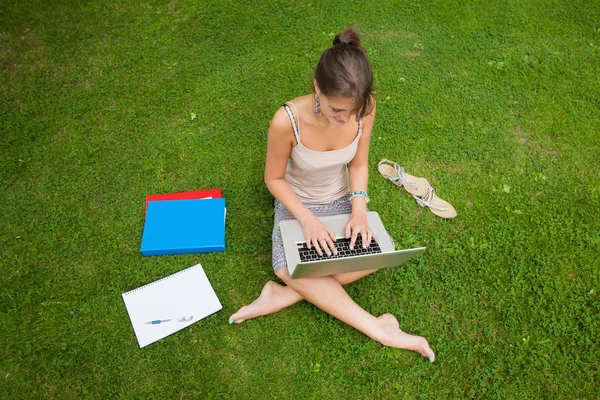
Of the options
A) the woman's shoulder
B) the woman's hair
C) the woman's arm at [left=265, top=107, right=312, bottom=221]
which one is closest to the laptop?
the woman's arm at [left=265, top=107, right=312, bottom=221]

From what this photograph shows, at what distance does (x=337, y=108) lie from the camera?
2.06 metres

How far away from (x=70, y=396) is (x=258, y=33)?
4020mm

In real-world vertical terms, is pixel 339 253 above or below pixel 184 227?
above

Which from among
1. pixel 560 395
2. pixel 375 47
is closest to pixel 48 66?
pixel 375 47

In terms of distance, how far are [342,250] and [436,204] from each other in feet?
4.44

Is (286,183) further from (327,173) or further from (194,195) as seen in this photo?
(194,195)

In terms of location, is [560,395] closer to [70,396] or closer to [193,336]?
[193,336]

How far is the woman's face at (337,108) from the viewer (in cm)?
202

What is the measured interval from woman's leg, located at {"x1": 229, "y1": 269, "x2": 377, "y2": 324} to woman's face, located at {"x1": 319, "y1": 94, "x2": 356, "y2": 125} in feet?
3.72

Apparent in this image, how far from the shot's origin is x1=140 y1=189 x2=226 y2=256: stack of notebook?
3.04 meters

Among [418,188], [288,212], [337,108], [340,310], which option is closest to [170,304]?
[288,212]

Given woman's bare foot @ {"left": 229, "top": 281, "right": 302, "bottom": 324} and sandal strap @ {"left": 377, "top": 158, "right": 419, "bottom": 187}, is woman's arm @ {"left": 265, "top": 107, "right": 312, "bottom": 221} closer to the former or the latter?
woman's bare foot @ {"left": 229, "top": 281, "right": 302, "bottom": 324}

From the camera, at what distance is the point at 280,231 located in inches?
106

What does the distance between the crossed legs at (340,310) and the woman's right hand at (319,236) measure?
299 mm
